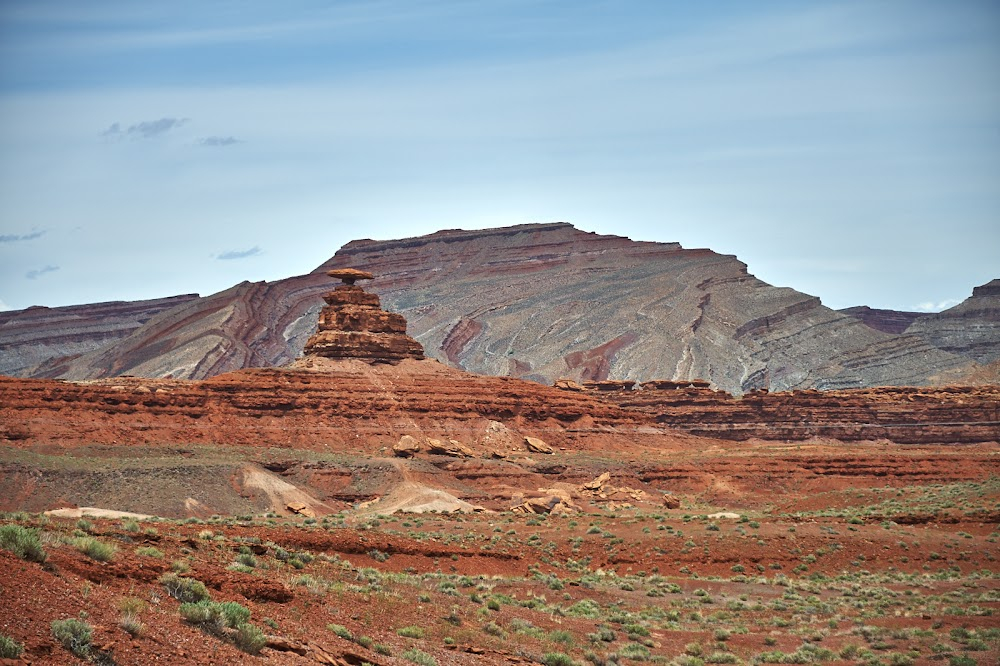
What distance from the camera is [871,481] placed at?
2844 inches

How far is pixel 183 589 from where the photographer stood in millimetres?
16641

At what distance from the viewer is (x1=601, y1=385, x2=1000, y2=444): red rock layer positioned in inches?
4163

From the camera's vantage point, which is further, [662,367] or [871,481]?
[662,367]

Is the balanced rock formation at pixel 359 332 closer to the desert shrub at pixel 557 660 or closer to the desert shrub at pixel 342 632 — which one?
the desert shrub at pixel 557 660

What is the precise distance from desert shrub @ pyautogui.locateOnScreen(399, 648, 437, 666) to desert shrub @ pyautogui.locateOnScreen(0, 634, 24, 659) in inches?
262

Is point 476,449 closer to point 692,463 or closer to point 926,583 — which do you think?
point 692,463

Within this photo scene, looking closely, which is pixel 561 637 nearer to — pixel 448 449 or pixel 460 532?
pixel 460 532

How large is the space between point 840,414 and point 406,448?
157ft

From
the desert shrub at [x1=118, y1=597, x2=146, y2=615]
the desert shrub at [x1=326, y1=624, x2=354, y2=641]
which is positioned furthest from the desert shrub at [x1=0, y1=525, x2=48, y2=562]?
the desert shrub at [x1=326, y1=624, x2=354, y2=641]

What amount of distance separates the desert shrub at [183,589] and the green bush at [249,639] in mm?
1237

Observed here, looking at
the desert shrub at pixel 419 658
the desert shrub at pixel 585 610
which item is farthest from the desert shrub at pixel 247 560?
the desert shrub at pixel 585 610

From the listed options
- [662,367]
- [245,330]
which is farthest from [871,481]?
[245,330]

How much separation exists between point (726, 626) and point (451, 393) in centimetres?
5686

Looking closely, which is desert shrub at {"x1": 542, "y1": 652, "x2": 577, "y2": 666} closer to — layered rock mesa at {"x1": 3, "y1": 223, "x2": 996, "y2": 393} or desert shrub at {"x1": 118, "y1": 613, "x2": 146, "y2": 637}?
desert shrub at {"x1": 118, "y1": 613, "x2": 146, "y2": 637}
